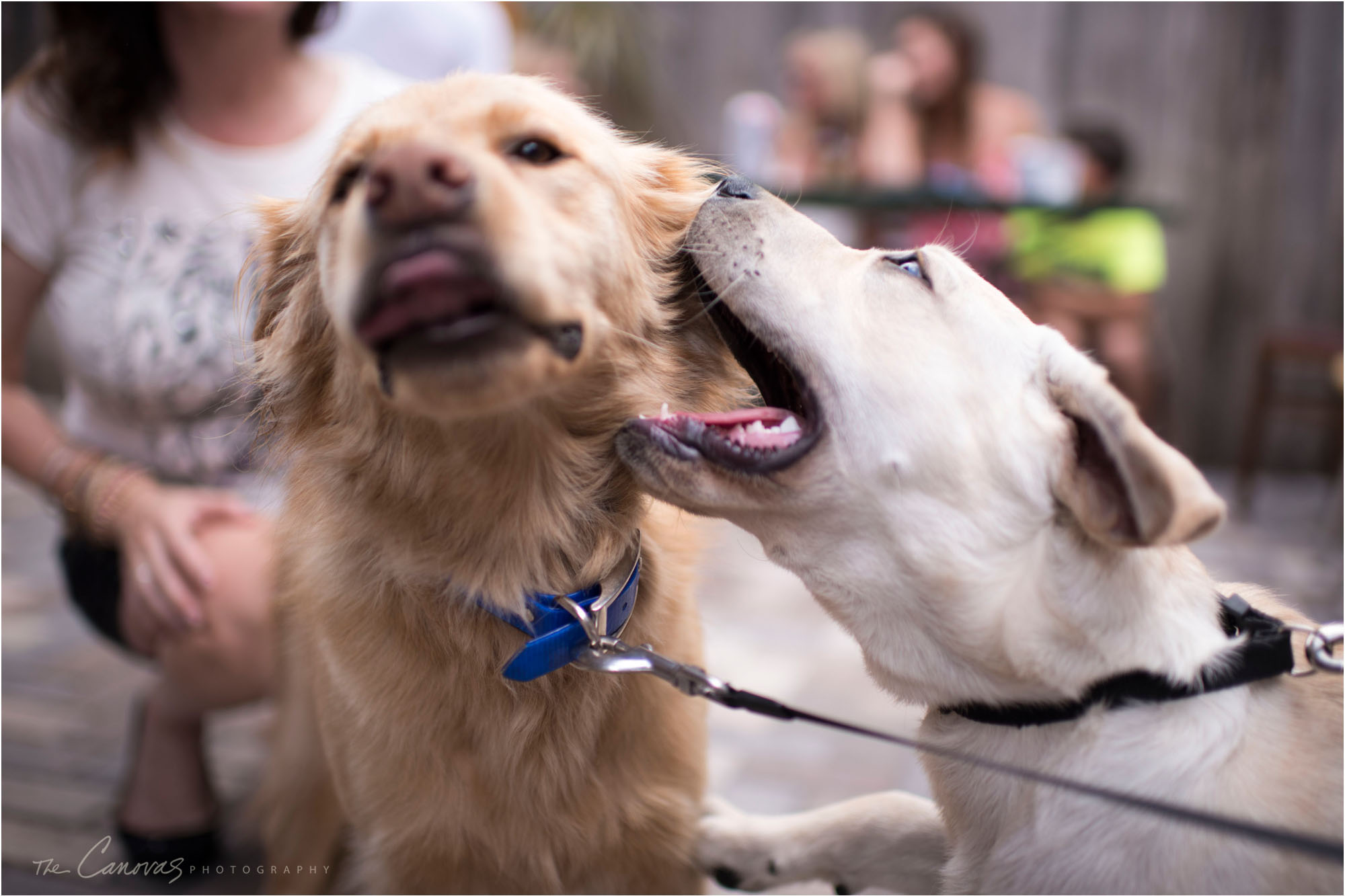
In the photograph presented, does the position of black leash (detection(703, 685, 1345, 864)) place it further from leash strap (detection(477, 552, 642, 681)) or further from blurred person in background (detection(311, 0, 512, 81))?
blurred person in background (detection(311, 0, 512, 81))

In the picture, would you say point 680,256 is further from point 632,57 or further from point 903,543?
point 632,57

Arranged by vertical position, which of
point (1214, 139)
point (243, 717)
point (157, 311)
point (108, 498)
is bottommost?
point (243, 717)

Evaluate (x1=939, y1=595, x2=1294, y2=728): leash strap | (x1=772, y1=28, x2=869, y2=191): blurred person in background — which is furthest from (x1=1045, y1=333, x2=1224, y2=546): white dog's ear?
(x1=772, y1=28, x2=869, y2=191): blurred person in background

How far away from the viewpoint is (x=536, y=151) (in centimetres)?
130

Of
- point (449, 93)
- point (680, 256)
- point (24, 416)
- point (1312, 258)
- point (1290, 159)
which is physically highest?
point (449, 93)

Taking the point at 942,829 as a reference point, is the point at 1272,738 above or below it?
above

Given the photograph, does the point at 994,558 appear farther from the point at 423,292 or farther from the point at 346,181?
the point at 346,181

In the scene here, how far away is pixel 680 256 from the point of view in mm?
1584

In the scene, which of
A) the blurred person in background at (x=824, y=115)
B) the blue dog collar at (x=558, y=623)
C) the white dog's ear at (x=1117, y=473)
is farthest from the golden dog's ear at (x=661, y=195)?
the blurred person in background at (x=824, y=115)

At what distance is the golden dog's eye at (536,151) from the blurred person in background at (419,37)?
5.36ft

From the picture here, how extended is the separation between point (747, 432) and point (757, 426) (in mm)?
26

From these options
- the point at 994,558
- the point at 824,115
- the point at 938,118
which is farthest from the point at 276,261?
the point at 938,118

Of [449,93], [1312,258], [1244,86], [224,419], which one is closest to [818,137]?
[1244,86]

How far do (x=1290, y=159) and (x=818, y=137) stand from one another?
2.73m
